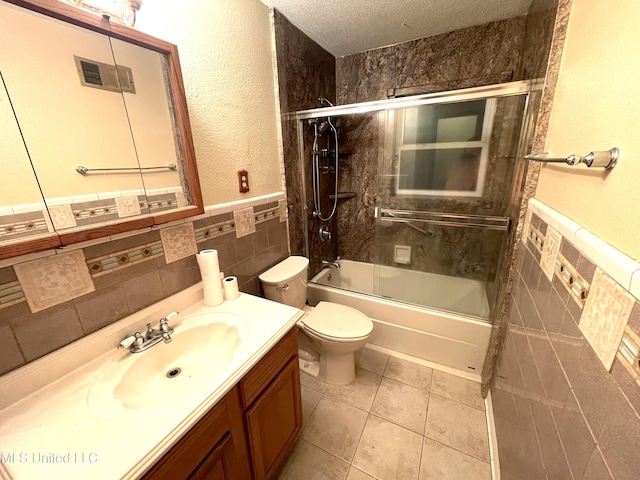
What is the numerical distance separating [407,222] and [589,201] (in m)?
1.68

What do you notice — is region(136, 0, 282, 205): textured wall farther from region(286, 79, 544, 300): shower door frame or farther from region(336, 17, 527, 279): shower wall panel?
region(336, 17, 527, 279): shower wall panel

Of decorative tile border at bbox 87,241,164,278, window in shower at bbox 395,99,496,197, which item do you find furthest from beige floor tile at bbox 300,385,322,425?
window in shower at bbox 395,99,496,197

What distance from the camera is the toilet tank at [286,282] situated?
1614mm

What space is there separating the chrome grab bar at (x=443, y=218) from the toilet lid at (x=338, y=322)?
101cm

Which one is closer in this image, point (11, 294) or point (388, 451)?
point (11, 294)

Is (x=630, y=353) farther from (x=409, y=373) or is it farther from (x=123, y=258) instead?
(x=409, y=373)

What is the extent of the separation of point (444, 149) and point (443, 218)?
1.85 ft

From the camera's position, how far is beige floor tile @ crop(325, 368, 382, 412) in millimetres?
1613

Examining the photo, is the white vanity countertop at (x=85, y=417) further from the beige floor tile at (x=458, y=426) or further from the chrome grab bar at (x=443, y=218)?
the chrome grab bar at (x=443, y=218)

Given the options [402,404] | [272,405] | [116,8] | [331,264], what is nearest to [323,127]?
[331,264]

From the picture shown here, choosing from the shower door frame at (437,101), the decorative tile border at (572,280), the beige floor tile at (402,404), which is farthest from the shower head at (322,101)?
the beige floor tile at (402,404)

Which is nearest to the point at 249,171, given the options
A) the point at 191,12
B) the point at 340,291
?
the point at 191,12

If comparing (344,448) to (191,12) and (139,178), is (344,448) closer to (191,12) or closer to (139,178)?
(139,178)

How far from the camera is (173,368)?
0.99m
